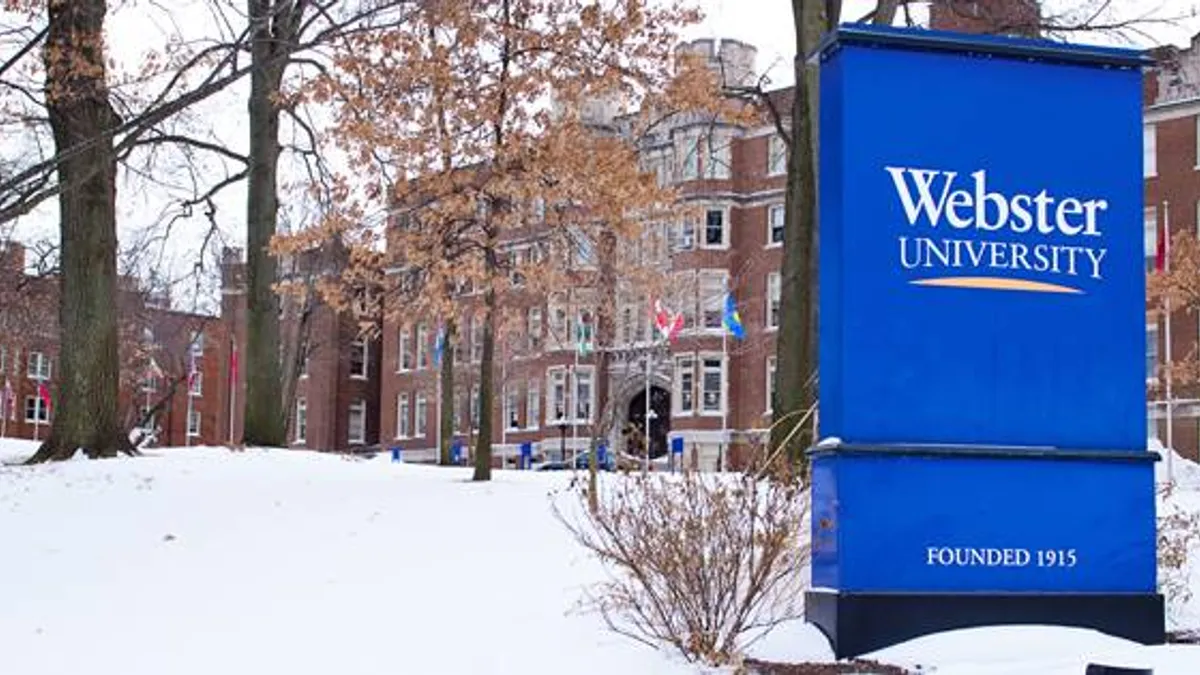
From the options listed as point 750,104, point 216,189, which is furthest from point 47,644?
point 216,189

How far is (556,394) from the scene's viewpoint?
66.2 metres

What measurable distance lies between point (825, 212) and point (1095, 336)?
1.53m

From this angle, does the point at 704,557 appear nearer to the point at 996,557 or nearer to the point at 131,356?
the point at 996,557

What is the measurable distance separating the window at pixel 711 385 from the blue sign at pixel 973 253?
2005 inches

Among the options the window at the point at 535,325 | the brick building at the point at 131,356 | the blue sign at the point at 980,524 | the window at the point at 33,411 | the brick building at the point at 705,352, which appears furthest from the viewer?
the window at the point at 33,411

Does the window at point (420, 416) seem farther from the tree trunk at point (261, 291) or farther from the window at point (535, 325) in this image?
the tree trunk at point (261, 291)

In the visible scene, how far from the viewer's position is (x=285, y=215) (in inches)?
1571

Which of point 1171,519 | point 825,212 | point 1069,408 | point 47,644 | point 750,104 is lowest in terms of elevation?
point 47,644

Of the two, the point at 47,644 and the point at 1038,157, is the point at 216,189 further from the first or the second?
the point at 1038,157

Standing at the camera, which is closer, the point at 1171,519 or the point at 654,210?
the point at 1171,519

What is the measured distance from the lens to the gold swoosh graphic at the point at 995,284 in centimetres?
762

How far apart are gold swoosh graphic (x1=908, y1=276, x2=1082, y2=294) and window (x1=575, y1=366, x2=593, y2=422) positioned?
55.8 meters

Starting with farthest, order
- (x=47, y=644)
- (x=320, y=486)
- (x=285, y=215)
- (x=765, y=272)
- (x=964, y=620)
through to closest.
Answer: (x=765, y=272) < (x=285, y=215) < (x=320, y=486) < (x=47, y=644) < (x=964, y=620)

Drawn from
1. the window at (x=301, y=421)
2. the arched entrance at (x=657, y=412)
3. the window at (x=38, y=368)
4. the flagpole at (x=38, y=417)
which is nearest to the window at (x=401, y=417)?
the window at (x=301, y=421)
